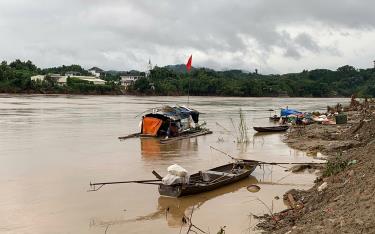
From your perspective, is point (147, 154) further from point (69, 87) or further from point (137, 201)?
point (69, 87)

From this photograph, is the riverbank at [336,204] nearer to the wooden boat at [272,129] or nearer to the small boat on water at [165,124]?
the small boat on water at [165,124]

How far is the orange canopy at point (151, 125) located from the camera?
76.4 feet

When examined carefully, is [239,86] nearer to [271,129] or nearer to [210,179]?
[271,129]

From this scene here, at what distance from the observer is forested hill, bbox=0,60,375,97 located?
80.9m

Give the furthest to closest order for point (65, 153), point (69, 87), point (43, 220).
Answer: point (69, 87) → point (65, 153) → point (43, 220)

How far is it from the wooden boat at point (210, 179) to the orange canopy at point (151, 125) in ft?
34.6

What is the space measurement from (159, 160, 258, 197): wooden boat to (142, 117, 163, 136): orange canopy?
10555 millimetres

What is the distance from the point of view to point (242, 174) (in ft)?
40.4

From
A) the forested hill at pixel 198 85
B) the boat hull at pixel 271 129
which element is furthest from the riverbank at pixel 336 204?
the forested hill at pixel 198 85

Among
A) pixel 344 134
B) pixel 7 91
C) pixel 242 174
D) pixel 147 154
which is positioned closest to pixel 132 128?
pixel 147 154

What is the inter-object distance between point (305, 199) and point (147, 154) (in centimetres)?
981

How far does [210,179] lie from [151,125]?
11.9 meters

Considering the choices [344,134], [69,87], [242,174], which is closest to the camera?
[242,174]

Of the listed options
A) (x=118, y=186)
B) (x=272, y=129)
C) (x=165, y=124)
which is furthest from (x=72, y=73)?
(x=118, y=186)
